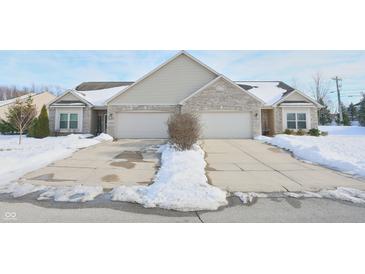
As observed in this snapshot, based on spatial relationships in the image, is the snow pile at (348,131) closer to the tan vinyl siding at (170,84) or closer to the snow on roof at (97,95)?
the tan vinyl siding at (170,84)

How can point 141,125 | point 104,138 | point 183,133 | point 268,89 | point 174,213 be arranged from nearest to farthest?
point 174,213, point 183,133, point 104,138, point 141,125, point 268,89

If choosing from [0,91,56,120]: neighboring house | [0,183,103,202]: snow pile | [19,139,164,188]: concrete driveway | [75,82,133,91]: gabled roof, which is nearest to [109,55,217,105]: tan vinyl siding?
[75,82,133,91]: gabled roof

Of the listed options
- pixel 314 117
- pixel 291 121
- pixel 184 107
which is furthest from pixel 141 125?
pixel 314 117

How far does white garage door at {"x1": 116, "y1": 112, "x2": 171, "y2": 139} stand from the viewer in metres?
16.3

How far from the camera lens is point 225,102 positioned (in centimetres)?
1584

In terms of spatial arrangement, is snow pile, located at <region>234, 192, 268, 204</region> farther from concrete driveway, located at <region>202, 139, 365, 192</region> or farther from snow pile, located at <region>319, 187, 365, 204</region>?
snow pile, located at <region>319, 187, 365, 204</region>

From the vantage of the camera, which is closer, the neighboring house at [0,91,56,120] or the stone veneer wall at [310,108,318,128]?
the stone veneer wall at [310,108,318,128]

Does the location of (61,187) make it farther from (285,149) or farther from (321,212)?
(285,149)

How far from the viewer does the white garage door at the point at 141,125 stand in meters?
16.3

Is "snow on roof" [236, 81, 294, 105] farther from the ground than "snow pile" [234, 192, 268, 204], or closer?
farther from the ground

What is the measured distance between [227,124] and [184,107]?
133 inches

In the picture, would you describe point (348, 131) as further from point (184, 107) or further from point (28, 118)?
point (28, 118)

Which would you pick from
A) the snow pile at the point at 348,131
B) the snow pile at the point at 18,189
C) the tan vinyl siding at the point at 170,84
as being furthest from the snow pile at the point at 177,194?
the snow pile at the point at 348,131

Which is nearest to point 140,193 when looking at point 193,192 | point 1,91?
point 193,192
